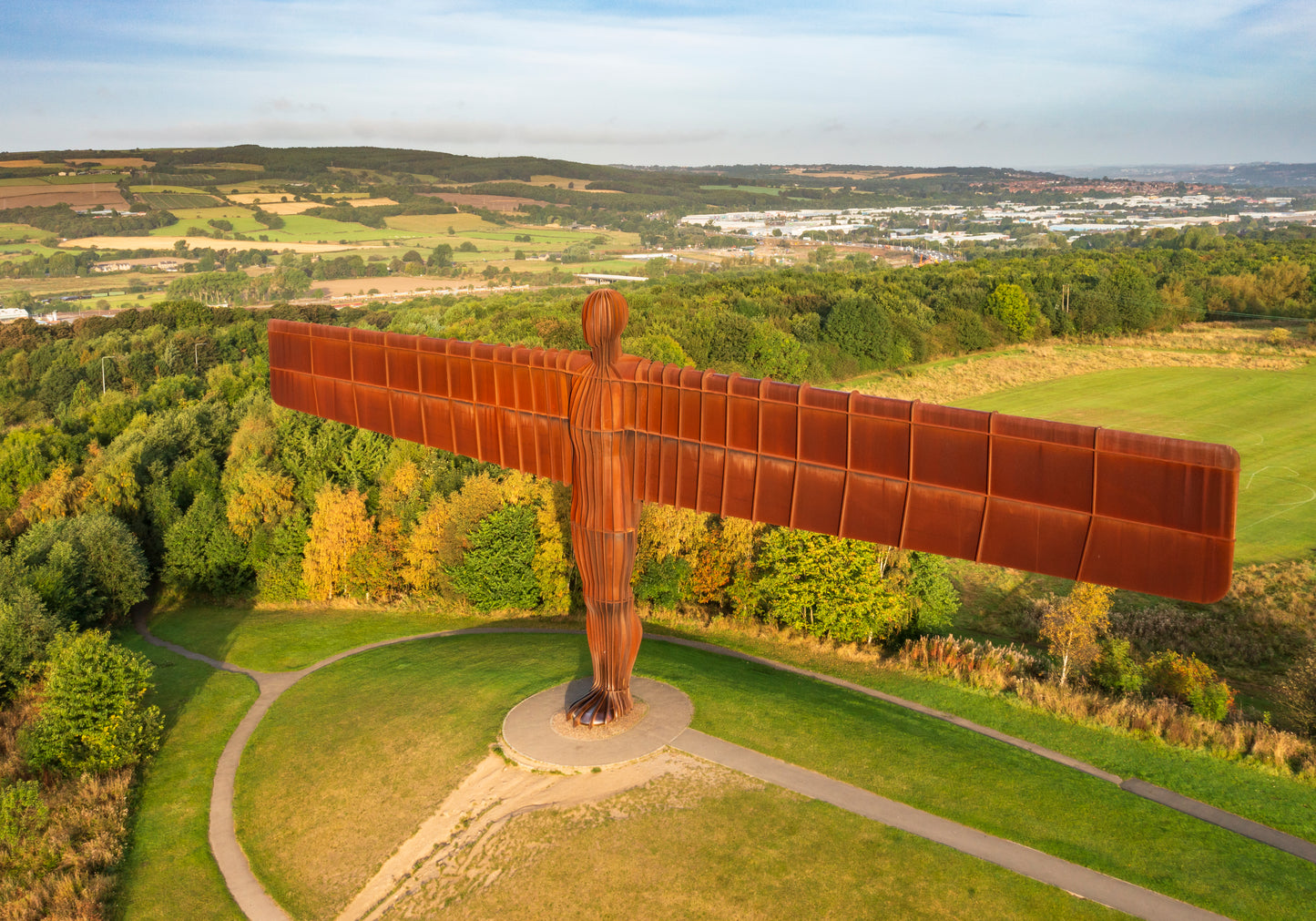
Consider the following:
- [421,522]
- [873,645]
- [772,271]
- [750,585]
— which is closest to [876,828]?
[873,645]

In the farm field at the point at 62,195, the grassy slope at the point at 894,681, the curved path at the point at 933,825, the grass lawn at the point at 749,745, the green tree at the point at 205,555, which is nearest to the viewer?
the curved path at the point at 933,825

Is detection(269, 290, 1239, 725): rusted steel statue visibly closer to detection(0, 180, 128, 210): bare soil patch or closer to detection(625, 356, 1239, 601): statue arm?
detection(625, 356, 1239, 601): statue arm

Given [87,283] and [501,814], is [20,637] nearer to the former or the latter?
[501,814]

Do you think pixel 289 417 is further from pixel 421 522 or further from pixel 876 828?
pixel 876 828

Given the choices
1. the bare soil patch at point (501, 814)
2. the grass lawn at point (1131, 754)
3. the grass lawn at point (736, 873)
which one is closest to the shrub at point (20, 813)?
the bare soil patch at point (501, 814)

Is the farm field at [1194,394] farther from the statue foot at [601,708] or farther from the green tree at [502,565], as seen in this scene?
the statue foot at [601,708]

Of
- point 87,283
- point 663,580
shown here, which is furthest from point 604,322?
point 87,283

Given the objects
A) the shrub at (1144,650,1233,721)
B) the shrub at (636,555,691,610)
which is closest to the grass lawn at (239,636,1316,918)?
the shrub at (1144,650,1233,721)
